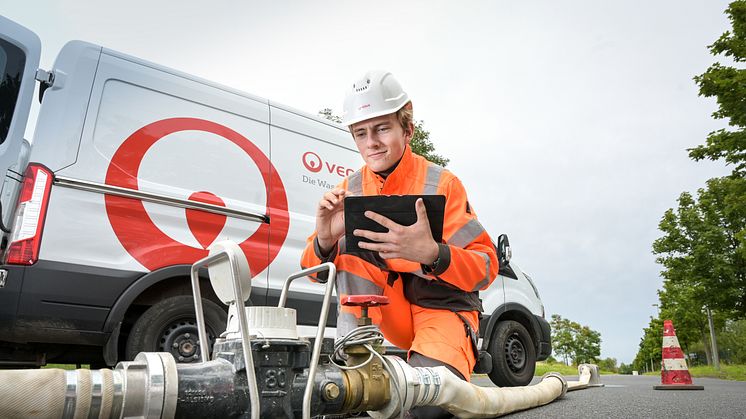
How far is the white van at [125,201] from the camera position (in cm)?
368

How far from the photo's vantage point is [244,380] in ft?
4.74

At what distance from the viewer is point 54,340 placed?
3674mm

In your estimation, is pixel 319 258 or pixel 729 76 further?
pixel 729 76

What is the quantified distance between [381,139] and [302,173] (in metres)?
2.79

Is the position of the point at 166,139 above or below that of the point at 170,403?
above

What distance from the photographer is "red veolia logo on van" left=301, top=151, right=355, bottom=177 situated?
523 cm

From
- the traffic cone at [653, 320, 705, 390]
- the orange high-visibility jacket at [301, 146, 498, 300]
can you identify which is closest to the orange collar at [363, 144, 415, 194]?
the orange high-visibility jacket at [301, 146, 498, 300]

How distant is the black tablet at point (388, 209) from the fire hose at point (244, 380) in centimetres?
33

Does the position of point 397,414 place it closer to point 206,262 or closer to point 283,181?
point 206,262

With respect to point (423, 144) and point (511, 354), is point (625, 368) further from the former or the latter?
point (511, 354)

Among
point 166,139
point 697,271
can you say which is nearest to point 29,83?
point 166,139

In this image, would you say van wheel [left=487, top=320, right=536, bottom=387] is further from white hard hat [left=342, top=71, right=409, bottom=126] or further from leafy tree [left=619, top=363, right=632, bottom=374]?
leafy tree [left=619, top=363, right=632, bottom=374]

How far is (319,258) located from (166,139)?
8.25ft

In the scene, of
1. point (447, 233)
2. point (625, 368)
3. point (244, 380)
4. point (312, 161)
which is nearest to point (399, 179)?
point (447, 233)
